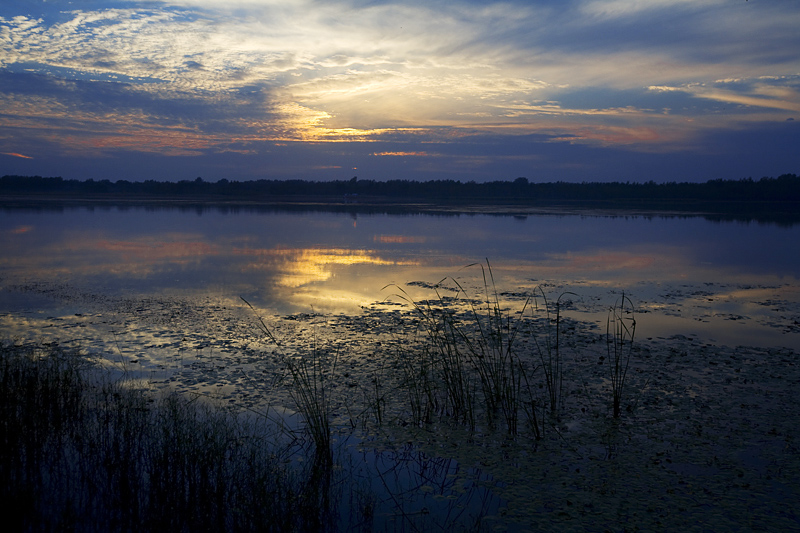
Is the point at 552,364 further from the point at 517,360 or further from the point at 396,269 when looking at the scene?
the point at 396,269

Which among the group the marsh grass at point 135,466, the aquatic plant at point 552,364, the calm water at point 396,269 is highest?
the calm water at point 396,269

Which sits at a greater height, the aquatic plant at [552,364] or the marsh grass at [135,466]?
the aquatic plant at [552,364]

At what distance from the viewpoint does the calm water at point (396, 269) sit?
456 inches

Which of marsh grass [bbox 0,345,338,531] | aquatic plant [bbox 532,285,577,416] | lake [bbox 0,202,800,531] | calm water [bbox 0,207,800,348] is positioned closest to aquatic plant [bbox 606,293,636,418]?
lake [bbox 0,202,800,531]

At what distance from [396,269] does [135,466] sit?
12.1m

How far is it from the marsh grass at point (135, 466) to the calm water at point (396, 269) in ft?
12.6

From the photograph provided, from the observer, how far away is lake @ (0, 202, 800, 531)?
16.2ft

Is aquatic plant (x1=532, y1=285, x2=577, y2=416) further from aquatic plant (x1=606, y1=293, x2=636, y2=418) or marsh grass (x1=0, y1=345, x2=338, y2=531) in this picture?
marsh grass (x1=0, y1=345, x2=338, y2=531)

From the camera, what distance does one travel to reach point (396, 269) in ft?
55.6

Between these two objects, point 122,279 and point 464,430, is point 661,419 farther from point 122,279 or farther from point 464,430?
point 122,279

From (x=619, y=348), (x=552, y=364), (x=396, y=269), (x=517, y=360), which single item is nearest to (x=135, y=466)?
(x=517, y=360)

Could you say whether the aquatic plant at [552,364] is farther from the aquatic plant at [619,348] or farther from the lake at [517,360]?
the aquatic plant at [619,348]

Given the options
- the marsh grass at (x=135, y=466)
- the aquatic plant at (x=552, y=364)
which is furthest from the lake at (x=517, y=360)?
the marsh grass at (x=135, y=466)

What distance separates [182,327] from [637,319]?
8720 millimetres
